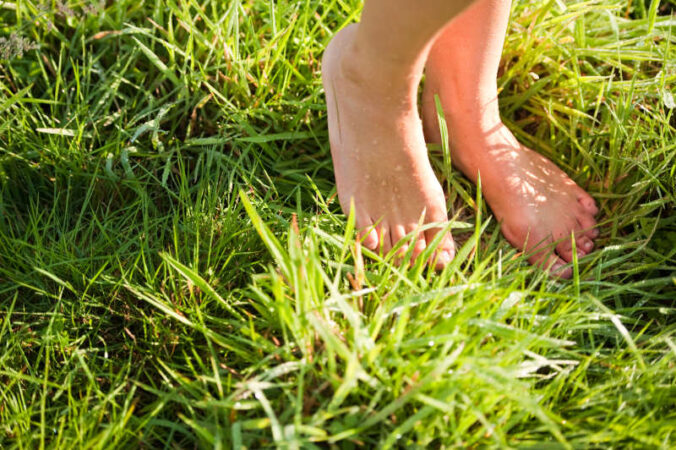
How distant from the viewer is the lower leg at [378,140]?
126 centimetres

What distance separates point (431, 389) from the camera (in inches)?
39.7

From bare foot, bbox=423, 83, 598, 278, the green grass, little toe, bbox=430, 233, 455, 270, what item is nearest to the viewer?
the green grass

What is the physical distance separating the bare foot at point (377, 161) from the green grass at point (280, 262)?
0.22 feet

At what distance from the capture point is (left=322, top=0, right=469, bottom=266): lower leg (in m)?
1.26

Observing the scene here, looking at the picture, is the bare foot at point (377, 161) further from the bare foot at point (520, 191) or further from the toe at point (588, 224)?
the toe at point (588, 224)

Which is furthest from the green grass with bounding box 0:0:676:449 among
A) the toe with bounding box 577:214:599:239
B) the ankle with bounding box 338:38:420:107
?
the ankle with bounding box 338:38:420:107

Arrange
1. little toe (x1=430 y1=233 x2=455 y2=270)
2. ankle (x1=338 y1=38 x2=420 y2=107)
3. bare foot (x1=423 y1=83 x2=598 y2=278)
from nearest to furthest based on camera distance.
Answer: ankle (x1=338 y1=38 x2=420 y2=107)
little toe (x1=430 y1=233 x2=455 y2=270)
bare foot (x1=423 y1=83 x2=598 y2=278)

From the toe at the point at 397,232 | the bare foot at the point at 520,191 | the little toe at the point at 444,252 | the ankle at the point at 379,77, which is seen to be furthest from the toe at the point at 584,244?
the ankle at the point at 379,77

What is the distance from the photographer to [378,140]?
1.38 metres

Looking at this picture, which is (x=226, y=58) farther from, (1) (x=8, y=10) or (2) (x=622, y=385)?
(2) (x=622, y=385)

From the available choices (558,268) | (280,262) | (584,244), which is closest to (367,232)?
(280,262)

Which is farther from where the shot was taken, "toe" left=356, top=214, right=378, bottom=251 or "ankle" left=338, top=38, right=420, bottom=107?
"toe" left=356, top=214, right=378, bottom=251

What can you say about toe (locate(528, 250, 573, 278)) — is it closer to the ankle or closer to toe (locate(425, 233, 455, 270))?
toe (locate(425, 233, 455, 270))

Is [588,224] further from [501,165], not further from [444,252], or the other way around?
[444,252]
